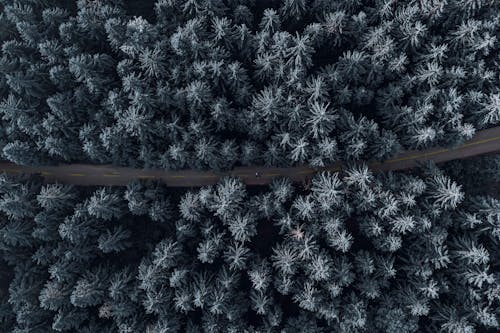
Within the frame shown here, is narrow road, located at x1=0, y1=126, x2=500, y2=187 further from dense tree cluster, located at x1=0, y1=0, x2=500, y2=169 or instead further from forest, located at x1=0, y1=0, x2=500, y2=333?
dense tree cluster, located at x1=0, y1=0, x2=500, y2=169

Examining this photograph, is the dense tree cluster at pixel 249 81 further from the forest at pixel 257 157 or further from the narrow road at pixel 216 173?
the narrow road at pixel 216 173

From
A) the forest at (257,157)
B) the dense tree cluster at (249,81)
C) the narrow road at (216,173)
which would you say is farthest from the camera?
the narrow road at (216,173)

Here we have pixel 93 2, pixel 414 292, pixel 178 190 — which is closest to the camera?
pixel 414 292

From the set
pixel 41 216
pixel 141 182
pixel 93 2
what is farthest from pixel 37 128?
pixel 93 2

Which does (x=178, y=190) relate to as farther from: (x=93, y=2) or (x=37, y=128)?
(x=93, y=2)

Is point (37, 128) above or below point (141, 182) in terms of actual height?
above

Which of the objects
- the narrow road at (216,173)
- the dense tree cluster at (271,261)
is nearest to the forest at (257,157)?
the dense tree cluster at (271,261)

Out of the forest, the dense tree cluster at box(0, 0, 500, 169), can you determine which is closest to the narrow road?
the forest
